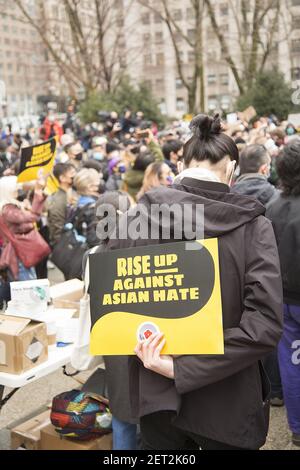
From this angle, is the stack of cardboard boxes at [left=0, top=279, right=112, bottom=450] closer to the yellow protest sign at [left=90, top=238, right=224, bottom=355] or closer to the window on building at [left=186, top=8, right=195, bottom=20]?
the yellow protest sign at [left=90, top=238, right=224, bottom=355]

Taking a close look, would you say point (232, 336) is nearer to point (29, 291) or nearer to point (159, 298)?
point (159, 298)

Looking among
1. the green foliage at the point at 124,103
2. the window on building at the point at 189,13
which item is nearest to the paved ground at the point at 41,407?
the green foliage at the point at 124,103

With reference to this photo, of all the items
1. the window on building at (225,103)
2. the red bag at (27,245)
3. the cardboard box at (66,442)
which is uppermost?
the window on building at (225,103)

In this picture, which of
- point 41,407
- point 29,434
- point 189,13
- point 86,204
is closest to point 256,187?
point 86,204

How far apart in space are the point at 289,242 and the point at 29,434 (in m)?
1.94

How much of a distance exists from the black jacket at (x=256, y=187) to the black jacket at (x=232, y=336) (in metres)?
2.22

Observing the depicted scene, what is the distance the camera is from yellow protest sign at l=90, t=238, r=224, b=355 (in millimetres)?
1858

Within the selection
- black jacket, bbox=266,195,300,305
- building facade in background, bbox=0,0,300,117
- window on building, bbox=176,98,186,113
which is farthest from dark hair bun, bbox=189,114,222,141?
window on building, bbox=176,98,186,113

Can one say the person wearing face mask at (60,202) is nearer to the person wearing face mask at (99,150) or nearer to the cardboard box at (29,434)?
the cardboard box at (29,434)

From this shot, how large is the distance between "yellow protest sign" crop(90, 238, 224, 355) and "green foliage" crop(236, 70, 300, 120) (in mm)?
18282

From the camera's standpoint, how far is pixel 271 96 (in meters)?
19.7

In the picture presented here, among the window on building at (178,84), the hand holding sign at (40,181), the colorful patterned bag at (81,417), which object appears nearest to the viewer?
the colorful patterned bag at (81,417)

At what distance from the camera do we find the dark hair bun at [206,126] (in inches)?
87.1
